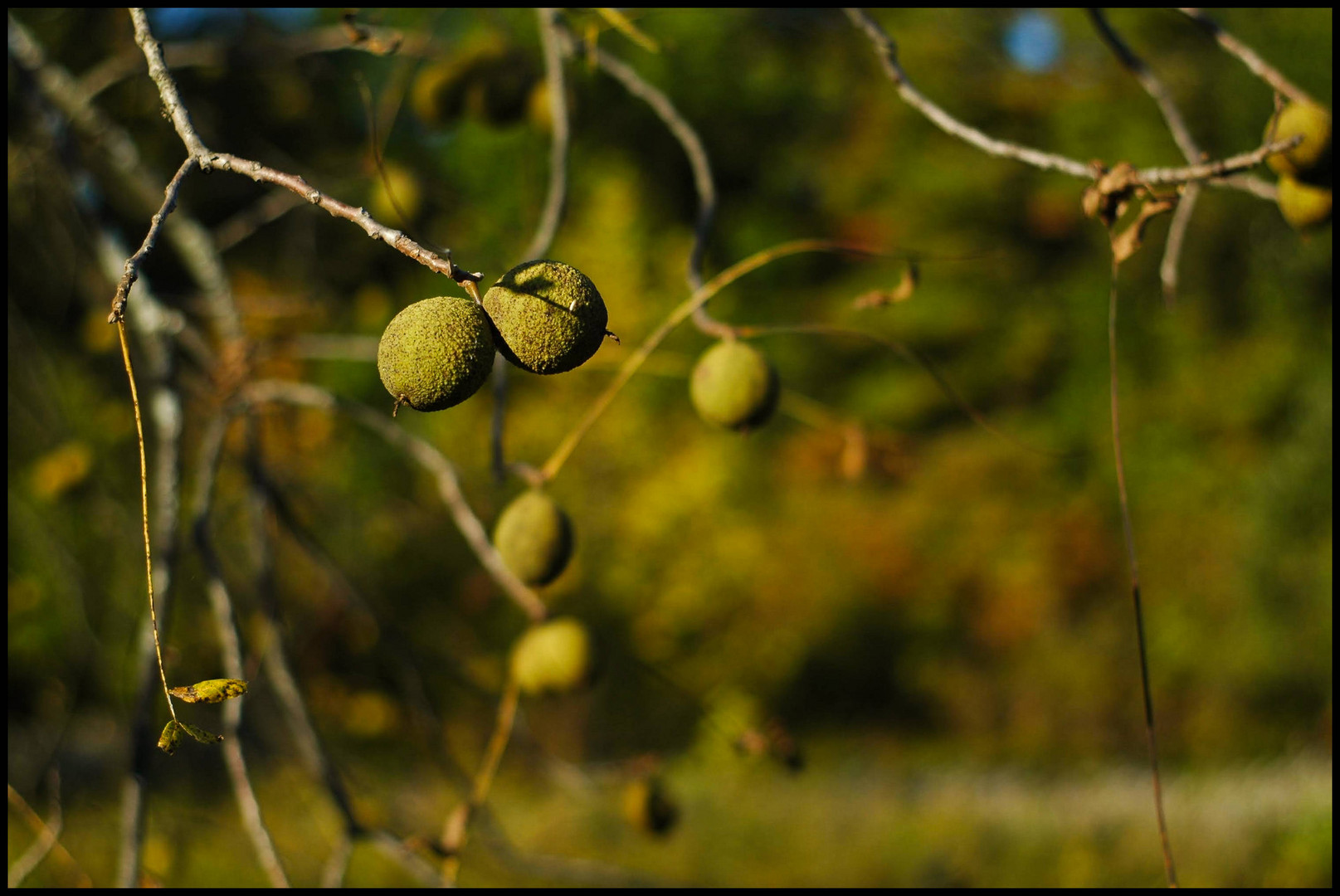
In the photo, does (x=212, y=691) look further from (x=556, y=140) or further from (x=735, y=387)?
(x=556, y=140)

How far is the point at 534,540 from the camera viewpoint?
1494 mm

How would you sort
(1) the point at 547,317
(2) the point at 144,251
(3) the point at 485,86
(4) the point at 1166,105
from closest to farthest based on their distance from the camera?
(2) the point at 144,251 → (1) the point at 547,317 → (4) the point at 1166,105 → (3) the point at 485,86

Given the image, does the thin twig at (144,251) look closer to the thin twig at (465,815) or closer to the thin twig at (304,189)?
the thin twig at (304,189)

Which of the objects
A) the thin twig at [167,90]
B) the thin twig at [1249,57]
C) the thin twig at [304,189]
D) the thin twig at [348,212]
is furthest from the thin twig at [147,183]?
the thin twig at [1249,57]

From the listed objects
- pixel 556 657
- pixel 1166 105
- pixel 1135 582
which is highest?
pixel 1166 105

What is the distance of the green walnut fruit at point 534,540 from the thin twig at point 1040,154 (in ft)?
2.55

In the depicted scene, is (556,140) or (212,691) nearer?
(212,691)

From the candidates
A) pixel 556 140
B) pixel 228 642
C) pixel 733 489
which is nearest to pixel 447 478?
pixel 228 642

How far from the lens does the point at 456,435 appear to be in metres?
6.95

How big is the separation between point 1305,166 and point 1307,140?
5 cm

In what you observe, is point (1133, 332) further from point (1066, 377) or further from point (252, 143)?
point (252, 143)

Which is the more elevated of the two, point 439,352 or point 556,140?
point 556,140

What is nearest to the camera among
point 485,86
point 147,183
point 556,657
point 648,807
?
point 556,657

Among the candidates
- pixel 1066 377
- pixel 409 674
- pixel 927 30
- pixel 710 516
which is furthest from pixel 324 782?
pixel 927 30
